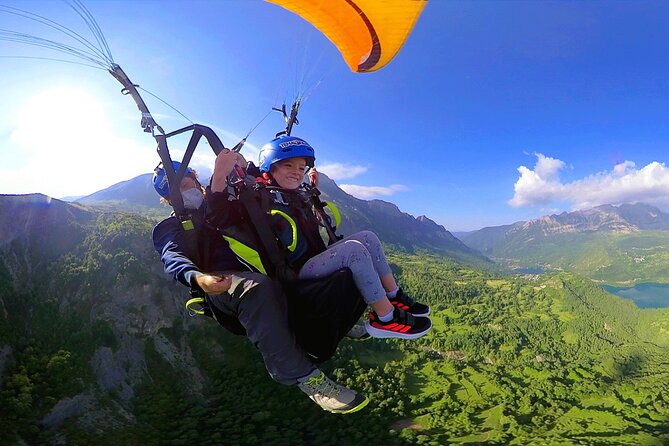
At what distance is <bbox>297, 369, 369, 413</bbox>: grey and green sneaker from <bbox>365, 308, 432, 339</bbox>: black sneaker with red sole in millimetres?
579

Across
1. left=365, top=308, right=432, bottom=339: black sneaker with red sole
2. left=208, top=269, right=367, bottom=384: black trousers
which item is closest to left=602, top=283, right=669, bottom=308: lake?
left=365, top=308, right=432, bottom=339: black sneaker with red sole

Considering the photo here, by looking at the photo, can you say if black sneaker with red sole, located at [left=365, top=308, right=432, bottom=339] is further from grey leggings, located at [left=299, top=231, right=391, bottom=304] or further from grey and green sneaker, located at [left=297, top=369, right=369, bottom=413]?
grey and green sneaker, located at [left=297, top=369, right=369, bottom=413]

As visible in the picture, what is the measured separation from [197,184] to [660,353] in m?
Answer: 141

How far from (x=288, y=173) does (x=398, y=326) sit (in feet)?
5.96

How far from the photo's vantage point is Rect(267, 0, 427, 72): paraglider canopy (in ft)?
12.6

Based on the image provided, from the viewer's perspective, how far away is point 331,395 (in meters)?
3.24

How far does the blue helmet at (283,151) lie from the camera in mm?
3516

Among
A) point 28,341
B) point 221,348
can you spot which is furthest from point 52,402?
point 221,348

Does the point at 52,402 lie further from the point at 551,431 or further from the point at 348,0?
the point at 551,431

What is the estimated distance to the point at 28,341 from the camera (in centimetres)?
5341

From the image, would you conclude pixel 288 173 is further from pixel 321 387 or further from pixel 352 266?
pixel 321 387

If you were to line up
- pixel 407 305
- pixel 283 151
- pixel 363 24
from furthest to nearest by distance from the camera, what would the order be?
1. pixel 363 24
2. pixel 407 305
3. pixel 283 151

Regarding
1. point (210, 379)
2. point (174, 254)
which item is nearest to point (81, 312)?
point (210, 379)

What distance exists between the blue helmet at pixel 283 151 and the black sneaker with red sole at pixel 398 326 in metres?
1.71
